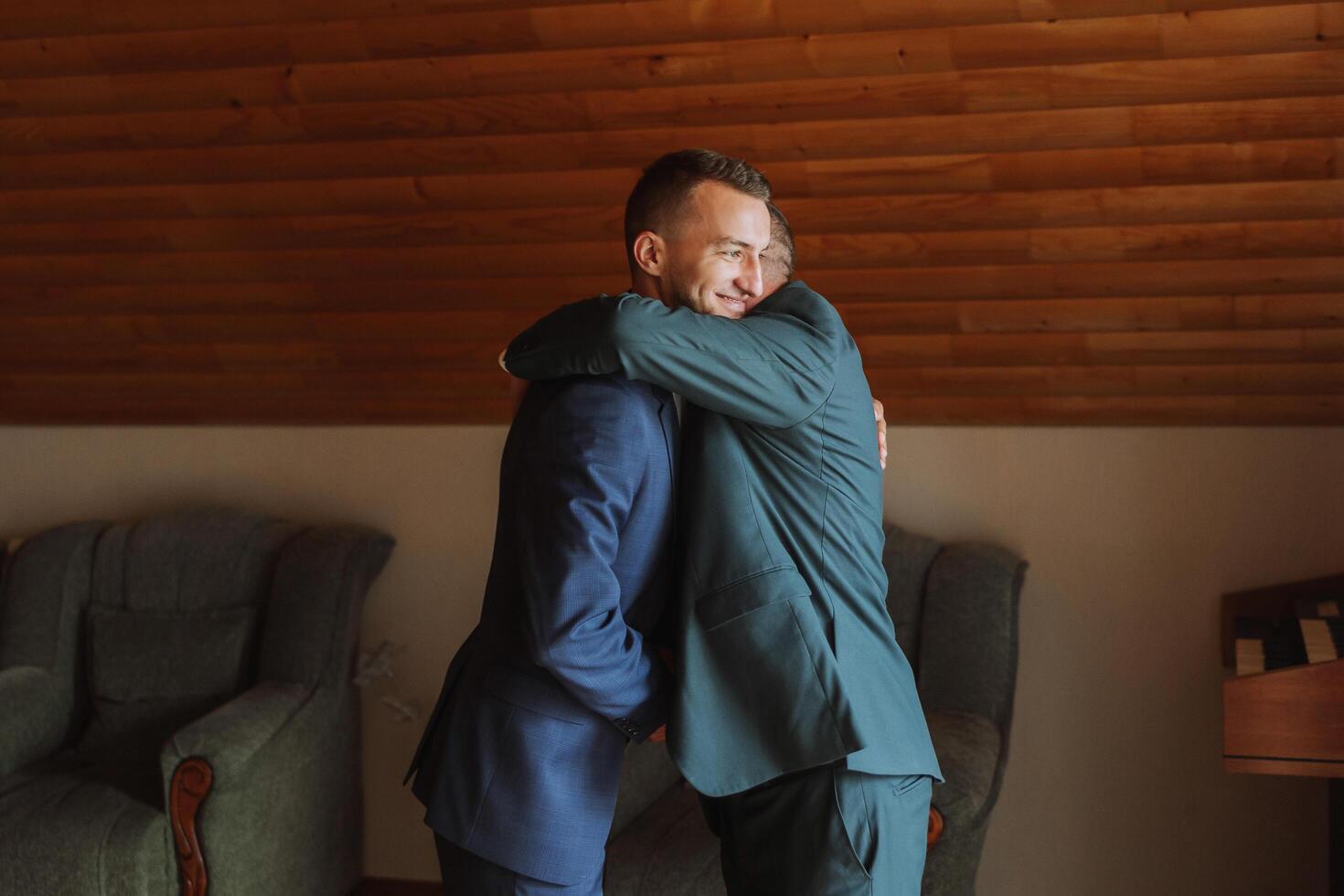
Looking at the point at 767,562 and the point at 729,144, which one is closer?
the point at 767,562

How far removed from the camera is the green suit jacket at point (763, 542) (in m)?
1.50

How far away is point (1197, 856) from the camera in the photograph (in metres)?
3.17

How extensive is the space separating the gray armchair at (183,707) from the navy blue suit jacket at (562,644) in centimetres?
148


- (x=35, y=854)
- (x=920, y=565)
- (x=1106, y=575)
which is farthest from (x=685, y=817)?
(x=35, y=854)

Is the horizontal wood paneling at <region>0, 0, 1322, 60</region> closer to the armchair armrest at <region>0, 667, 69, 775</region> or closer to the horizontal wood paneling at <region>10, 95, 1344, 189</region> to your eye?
the horizontal wood paneling at <region>10, 95, 1344, 189</region>

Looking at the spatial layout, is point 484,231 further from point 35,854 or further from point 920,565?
point 35,854

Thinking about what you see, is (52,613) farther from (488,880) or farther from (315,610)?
(488,880)

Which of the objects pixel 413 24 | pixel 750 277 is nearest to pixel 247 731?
pixel 413 24

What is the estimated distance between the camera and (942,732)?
2.76m

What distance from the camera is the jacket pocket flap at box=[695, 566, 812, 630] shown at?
155cm

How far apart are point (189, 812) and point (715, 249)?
195cm

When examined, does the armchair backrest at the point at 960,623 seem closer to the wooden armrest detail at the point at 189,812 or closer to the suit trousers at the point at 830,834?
the suit trousers at the point at 830,834

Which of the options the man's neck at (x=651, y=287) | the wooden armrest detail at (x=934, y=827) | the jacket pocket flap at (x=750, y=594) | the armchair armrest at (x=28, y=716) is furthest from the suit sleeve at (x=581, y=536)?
the armchair armrest at (x=28, y=716)

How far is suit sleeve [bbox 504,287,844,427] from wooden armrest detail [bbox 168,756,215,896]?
5.56ft
